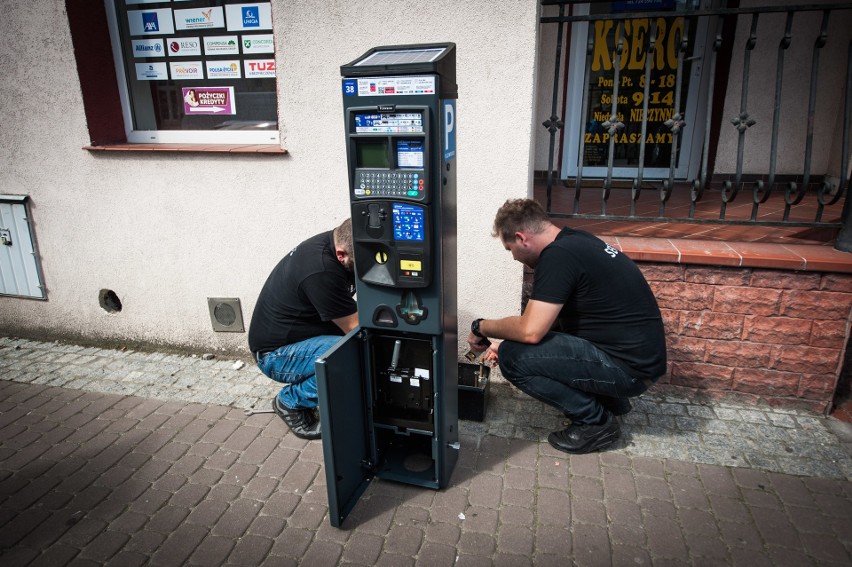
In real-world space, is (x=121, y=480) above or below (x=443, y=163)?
below

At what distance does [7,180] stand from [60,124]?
76 cm

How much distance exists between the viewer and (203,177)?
411 cm

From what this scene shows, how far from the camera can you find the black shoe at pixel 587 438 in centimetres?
318

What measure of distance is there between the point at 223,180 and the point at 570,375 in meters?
2.84

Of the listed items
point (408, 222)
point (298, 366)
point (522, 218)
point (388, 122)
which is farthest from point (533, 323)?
point (298, 366)

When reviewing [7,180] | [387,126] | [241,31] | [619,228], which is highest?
[241,31]

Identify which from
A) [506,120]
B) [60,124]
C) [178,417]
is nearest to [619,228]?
[506,120]

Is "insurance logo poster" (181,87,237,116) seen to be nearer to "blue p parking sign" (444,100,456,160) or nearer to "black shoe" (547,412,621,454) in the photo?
"blue p parking sign" (444,100,456,160)

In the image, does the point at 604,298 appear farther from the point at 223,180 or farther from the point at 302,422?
the point at 223,180

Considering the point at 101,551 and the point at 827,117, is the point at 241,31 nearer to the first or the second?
the point at 101,551

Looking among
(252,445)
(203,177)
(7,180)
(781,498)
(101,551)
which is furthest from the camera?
(7,180)

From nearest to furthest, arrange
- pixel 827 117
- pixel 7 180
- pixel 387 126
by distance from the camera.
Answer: pixel 387 126
pixel 7 180
pixel 827 117

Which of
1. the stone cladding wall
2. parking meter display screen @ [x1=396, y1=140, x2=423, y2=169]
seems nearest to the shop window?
→ parking meter display screen @ [x1=396, y1=140, x2=423, y2=169]

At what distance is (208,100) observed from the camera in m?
4.44
